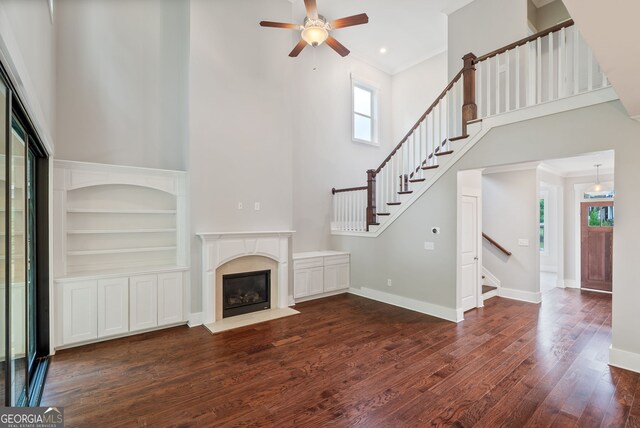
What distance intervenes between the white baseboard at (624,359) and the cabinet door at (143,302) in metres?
5.49

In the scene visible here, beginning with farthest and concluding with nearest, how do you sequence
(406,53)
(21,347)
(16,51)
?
(406,53)
(21,347)
(16,51)

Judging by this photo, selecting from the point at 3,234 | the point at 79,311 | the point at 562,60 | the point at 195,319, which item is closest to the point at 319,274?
the point at 195,319

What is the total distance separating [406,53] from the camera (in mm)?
7500

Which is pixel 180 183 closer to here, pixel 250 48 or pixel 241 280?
pixel 241 280

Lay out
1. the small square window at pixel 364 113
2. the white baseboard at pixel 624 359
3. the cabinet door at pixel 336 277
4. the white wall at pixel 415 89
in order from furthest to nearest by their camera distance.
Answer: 1. the small square window at pixel 364 113
2. the white wall at pixel 415 89
3. the cabinet door at pixel 336 277
4. the white baseboard at pixel 624 359

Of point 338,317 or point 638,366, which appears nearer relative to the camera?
point 638,366

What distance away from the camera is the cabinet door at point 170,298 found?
421cm

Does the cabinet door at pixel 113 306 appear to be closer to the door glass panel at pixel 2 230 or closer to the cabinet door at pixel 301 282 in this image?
the door glass panel at pixel 2 230

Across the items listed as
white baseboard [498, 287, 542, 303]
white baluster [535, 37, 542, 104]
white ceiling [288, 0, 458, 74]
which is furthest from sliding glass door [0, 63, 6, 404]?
white baseboard [498, 287, 542, 303]

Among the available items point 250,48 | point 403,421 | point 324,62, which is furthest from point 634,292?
point 324,62

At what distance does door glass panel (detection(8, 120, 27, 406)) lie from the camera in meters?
2.15

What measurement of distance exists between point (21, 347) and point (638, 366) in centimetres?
571

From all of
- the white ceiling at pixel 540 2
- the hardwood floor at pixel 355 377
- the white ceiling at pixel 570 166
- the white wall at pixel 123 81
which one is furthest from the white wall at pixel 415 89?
the white wall at pixel 123 81

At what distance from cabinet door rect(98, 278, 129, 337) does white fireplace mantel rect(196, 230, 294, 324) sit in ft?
3.25
